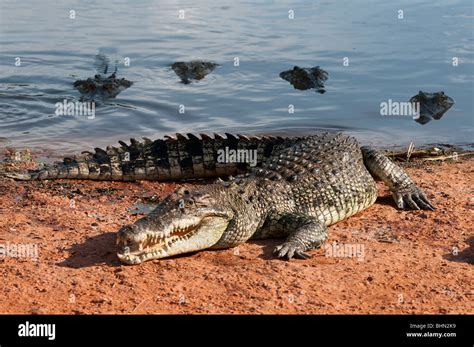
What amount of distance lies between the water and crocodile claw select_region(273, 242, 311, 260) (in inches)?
215

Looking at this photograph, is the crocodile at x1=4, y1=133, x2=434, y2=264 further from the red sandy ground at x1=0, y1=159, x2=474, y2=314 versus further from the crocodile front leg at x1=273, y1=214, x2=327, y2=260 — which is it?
the red sandy ground at x1=0, y1=159, x2=474, y2=314

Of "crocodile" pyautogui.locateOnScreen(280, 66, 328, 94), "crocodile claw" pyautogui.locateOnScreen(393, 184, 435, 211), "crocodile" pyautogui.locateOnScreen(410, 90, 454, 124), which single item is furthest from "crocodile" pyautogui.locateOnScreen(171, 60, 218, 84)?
"crocodile claw" pyautogui.locateOnScreen(393, 184, 435, 211)

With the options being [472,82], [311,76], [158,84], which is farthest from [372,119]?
[158,84]

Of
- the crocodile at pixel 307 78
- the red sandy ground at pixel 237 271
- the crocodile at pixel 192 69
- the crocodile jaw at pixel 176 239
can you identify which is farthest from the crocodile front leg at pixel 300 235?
the crocodile at pixel 192 69

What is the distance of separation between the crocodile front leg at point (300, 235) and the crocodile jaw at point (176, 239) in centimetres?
58

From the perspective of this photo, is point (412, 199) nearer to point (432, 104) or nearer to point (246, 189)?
point (246, 189)

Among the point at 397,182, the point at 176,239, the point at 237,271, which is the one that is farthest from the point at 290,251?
the point at 397,182

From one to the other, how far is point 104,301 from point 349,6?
2191 cm

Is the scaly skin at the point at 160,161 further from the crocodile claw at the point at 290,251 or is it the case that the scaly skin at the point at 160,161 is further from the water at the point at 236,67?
the crocodile claw at the point at 290,251

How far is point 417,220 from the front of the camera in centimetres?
689

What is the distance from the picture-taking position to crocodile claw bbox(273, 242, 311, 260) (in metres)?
5.79

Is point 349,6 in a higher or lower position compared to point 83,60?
higher

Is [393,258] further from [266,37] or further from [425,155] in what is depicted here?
[266,37]

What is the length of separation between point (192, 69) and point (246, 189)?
9646mm
